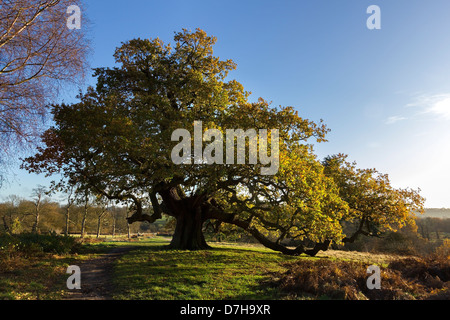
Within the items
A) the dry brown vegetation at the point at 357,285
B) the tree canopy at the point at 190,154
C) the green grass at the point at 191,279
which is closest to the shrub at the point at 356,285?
the dry brown vegetation at the point at 357,285

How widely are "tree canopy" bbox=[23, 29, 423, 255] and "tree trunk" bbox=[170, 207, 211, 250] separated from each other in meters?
0.08

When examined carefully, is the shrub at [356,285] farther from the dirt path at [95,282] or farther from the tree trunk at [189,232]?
the tree trunk at [189,232]

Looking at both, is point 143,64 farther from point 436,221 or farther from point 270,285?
point 436,221

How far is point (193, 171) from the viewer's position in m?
15.9

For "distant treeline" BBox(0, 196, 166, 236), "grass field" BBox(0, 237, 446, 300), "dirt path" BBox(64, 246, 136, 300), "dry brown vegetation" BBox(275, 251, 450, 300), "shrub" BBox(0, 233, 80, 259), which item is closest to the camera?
"dry brown vegetation" BBox(275, 251, 450, 300)

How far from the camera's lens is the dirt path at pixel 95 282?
344 inches

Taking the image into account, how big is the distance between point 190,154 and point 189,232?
30.2ft

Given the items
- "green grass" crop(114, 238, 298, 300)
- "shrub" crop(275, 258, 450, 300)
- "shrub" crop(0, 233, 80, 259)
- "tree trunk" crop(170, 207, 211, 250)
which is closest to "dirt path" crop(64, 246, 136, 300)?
"green grass" crop(114, 238, 298, 300)

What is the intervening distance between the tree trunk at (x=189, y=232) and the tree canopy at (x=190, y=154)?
8cm

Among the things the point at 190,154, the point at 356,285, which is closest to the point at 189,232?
the point at 190,154

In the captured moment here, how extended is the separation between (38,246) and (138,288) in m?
10.4

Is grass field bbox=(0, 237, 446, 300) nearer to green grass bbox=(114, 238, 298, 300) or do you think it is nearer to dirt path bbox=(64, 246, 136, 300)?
green grass bbox=(114, 238, 298, 300)

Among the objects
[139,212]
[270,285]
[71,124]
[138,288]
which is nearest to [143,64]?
[71,124]

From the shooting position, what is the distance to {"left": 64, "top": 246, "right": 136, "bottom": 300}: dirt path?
873 centimetres
